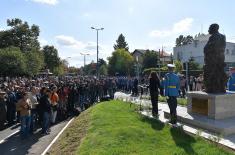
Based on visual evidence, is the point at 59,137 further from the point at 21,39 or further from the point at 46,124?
the point at 21,39

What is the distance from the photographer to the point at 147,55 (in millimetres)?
74188

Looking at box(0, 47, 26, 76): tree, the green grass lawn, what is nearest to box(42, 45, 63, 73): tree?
box(0, 47, 26, 76): tree

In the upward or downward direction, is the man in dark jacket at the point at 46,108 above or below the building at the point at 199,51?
below

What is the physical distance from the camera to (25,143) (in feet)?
40.7

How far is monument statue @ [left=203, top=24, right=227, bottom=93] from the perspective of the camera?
1230 centimetres

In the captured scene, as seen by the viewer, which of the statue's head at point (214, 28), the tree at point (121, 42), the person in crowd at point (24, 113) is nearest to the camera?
the statue's head at point (214, 28)

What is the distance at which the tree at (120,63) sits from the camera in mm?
85875

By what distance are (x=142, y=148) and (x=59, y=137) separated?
5.02m

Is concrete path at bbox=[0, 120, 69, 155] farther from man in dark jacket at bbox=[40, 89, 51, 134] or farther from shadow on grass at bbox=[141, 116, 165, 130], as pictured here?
shadow on grass at bbox=[141, 116, 165, 130]

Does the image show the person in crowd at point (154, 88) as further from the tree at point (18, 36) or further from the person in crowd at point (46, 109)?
the tree at point (18, 36)

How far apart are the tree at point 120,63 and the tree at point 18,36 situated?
71.1 ft

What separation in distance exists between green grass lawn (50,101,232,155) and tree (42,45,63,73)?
84.9 meters

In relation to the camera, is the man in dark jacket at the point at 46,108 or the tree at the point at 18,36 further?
the tree at the point at 18,36

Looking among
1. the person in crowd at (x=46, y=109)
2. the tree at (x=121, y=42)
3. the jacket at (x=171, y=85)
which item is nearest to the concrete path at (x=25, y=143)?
the person in crowd at (x=46, y=109)
